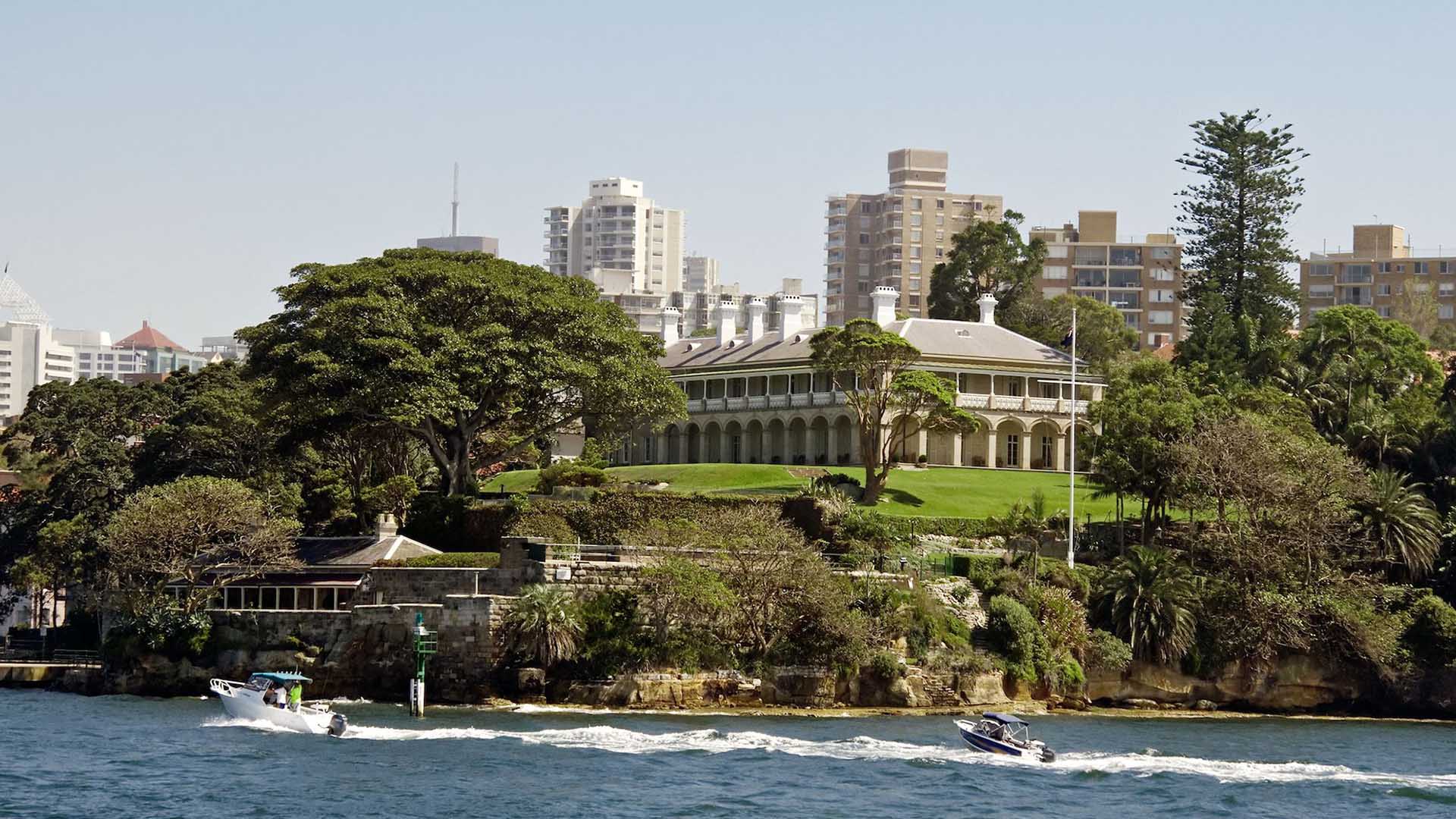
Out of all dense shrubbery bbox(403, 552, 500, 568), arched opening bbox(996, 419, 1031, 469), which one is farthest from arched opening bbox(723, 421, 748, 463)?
dense shrubbery bbox(403, 552, 500, 568)

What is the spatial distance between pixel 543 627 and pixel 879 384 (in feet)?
91.5

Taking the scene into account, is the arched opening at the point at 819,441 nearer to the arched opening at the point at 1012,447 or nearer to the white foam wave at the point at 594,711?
the arched opening at the point at 1012,447

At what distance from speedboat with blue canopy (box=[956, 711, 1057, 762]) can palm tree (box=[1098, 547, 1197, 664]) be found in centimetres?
1543

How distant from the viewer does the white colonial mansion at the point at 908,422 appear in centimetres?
10169

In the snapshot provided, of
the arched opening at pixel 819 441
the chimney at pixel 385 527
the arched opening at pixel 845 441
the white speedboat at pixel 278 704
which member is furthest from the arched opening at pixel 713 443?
the white speedboat at pixel 278 704

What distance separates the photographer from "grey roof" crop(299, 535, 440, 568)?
6750 cm

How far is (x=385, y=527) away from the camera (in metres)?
69.7

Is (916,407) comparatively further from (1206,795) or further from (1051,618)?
(1206,795)

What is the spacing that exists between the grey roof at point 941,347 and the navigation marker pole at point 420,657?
39.7 m

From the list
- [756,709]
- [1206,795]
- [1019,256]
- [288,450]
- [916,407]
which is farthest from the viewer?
[1019,256]

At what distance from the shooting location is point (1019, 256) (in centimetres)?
13225

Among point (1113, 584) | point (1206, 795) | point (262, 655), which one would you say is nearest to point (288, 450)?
point (262, 655)

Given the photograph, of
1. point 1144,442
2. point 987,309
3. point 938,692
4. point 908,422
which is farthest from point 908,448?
point 938,692

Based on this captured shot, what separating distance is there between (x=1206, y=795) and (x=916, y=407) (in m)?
39.1
